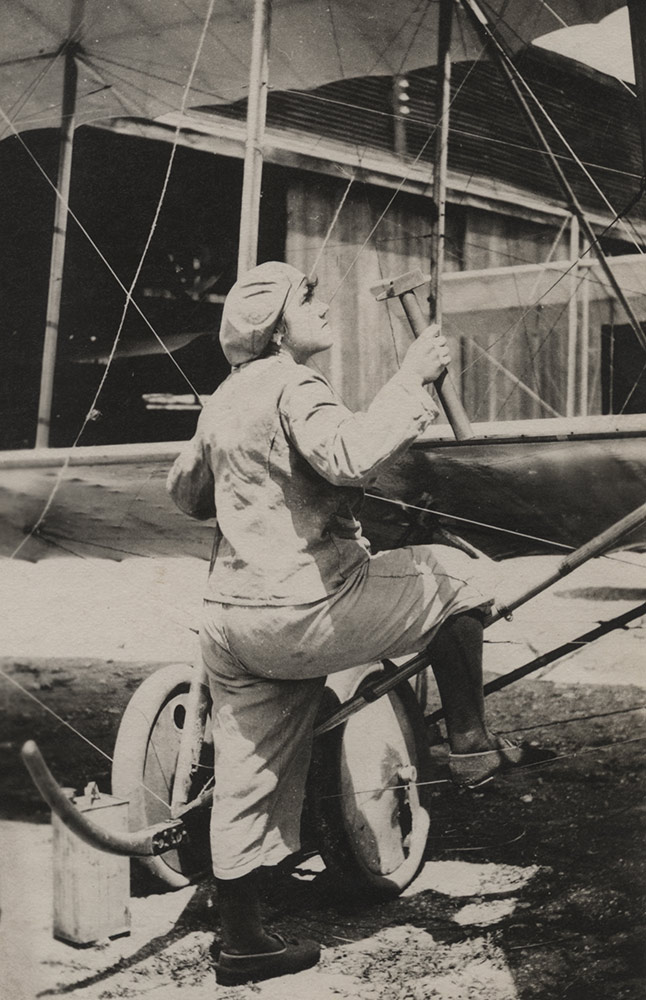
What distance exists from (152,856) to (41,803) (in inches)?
12.8

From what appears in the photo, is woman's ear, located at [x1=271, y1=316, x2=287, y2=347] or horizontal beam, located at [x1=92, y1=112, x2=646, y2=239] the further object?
horizontal beam, located at [x1=92, y1=112, x2=646, y2=239]

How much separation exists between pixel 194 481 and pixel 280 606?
34 centimetres

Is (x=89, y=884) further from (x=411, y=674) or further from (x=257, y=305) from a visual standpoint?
(x=257, y=305)

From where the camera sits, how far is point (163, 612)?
215 centimetres

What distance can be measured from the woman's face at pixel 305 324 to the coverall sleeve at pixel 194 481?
27 cm

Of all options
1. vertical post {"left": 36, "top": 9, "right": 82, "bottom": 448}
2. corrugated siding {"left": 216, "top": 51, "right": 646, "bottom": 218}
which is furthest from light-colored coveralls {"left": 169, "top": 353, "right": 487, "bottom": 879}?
corrugated siding {"left": 216, "top": 51, "right": 646, "bottom": 218}

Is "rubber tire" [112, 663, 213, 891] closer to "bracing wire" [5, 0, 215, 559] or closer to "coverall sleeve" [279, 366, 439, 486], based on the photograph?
"bracing wire" [5, 0, 215, 559]

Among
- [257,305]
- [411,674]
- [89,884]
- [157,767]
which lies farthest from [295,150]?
[89,884]

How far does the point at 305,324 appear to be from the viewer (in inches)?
75.9

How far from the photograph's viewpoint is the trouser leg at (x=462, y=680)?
6.48 feet

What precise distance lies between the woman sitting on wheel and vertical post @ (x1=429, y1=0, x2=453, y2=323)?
31 centimetres

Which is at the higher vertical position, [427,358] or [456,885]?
[427,358]

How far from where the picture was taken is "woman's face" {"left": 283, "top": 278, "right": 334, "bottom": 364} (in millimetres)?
1918

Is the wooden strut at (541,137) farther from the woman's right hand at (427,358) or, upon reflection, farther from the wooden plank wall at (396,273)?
the woman's right hand at (427,358)
